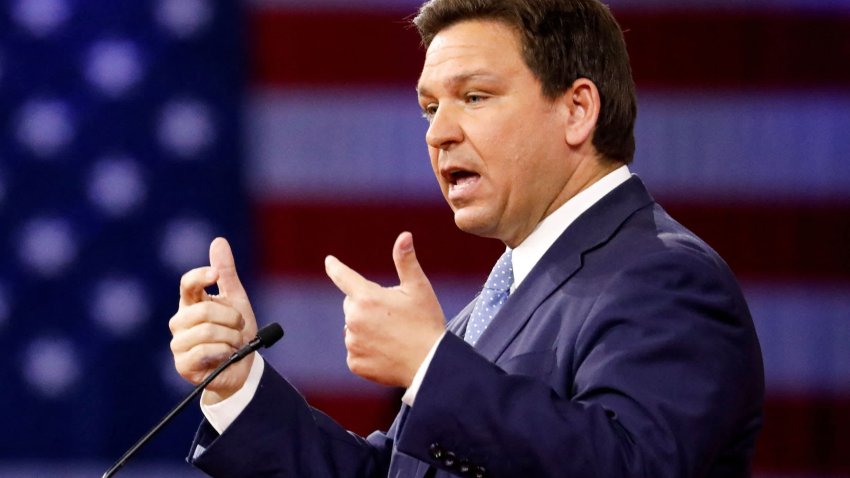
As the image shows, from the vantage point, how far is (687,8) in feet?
11.4

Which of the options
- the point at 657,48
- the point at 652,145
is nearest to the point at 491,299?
the point at 652,145

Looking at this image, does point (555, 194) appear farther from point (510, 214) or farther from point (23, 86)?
point (23, 86)

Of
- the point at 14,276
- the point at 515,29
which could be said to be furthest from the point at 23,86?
the point at 515,29

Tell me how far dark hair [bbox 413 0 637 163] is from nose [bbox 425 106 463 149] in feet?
0.43

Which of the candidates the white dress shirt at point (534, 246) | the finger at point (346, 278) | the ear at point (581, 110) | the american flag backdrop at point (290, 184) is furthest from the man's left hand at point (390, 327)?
the american flag backdrop at point (290, 184)

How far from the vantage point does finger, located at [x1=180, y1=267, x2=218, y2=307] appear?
154cm

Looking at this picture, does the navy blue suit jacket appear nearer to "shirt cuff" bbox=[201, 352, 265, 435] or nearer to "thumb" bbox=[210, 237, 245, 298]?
"shirt cuff" bbox=[201, 352, 265, 435]

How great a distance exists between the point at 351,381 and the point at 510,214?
6.41 ft

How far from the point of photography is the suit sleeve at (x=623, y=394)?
1276 millimetres

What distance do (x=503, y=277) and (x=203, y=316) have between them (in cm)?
45

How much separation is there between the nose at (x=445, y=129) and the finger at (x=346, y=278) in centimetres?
36

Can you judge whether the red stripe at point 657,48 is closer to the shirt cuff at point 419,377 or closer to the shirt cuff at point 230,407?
the shirt cuff at point 230,407

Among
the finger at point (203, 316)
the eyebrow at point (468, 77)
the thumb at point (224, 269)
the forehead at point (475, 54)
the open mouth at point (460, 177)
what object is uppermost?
the forehead at point (475, 54)

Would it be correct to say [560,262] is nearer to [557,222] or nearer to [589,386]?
[557,222]
